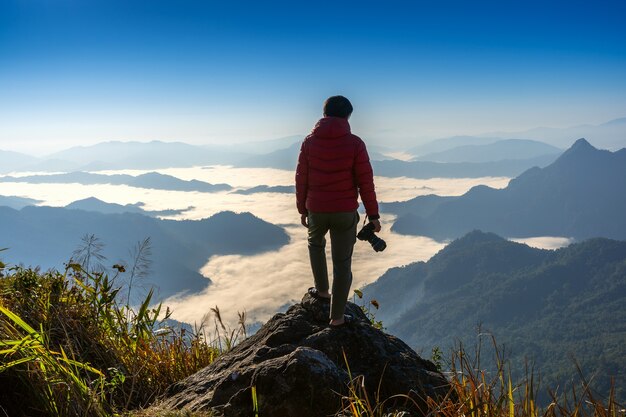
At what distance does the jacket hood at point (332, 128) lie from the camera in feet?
19.2

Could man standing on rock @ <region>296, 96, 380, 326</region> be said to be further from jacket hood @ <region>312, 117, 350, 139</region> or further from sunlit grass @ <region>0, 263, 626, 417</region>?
sunlit grass @ <region>0, 263, 626, 417</region>

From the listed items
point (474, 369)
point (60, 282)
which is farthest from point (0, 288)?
point (474, 369)

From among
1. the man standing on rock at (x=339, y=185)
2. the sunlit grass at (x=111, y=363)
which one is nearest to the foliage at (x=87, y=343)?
the sunlit grass at (x=111, y=363)

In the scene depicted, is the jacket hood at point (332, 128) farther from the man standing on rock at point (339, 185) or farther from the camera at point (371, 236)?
the camera at point (371, 236)

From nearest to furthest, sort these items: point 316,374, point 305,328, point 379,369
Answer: point 316,374 → point 379,369 → point 305,328

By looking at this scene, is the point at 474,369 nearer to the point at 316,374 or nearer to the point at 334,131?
the point at 316,374

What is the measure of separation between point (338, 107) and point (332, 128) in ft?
1.14

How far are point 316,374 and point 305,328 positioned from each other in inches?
66.0

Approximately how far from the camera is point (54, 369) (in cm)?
347

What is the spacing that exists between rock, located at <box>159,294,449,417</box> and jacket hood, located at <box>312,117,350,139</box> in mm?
2234

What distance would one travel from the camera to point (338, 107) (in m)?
6.01

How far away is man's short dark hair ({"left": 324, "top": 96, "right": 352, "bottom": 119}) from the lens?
19.7ft

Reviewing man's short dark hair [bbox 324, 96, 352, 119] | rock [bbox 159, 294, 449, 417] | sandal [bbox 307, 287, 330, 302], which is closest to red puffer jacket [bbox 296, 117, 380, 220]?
man's short dark hair [bbox 324, 96, 352, 119]

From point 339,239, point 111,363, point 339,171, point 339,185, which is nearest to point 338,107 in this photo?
point 339,171
